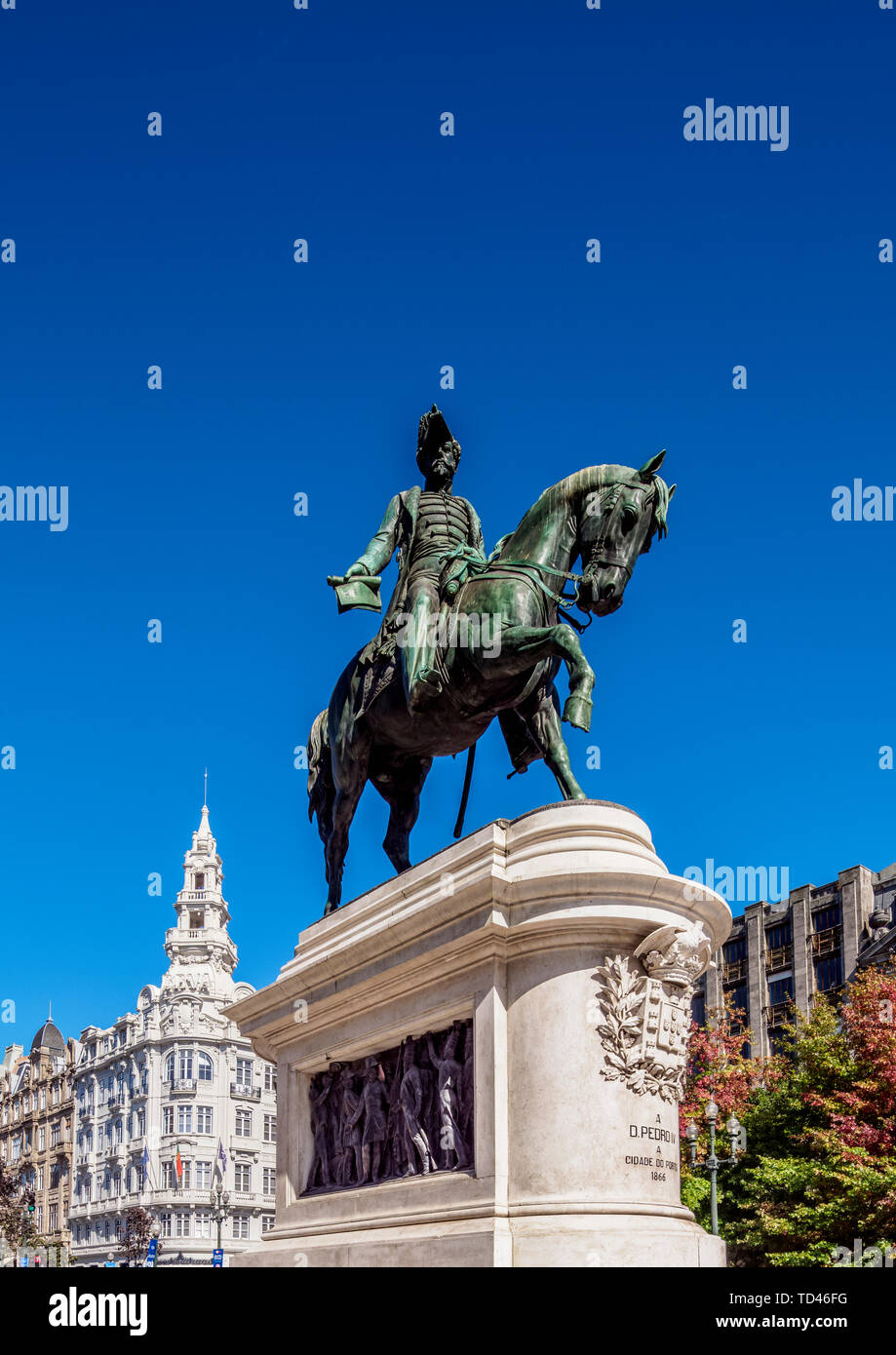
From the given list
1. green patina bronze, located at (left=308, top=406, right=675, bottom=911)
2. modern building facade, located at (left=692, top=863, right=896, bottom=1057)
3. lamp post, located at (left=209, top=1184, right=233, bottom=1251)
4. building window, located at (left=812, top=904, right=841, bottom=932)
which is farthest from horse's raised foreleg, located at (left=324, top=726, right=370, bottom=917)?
lamp post, located at (left=209, top=1184, right=233, bottom=1251)

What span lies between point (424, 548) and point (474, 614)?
226 cm

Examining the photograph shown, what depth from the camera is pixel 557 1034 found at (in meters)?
11.7

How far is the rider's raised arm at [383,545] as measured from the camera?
15612 millimetres

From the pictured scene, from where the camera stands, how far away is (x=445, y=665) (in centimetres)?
1391

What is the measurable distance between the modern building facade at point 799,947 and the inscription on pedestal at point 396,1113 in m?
62.7

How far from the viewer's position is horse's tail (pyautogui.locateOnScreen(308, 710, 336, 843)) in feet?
56.7

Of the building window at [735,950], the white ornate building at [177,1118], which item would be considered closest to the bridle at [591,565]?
the building window at [735,950]

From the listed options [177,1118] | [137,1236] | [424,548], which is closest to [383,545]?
[424,548]

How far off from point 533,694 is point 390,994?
10.5 feet

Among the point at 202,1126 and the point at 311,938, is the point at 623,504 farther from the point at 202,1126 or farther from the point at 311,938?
the point at 202,1126

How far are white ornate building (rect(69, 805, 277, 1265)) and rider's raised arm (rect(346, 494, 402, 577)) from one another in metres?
87.0

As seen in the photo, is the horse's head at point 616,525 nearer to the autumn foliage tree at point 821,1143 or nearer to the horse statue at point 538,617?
the horse statue at point 538,617

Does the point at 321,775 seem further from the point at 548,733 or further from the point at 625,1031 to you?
the point at 625,1031
